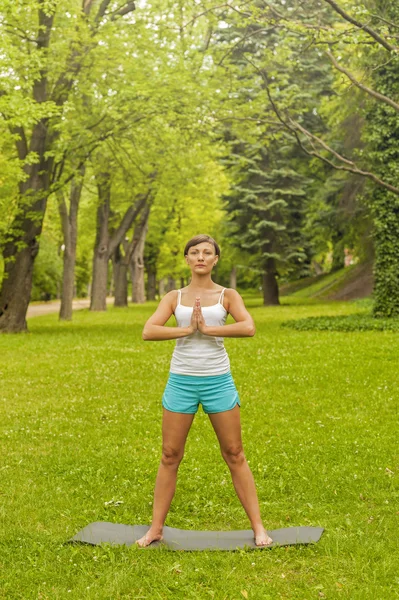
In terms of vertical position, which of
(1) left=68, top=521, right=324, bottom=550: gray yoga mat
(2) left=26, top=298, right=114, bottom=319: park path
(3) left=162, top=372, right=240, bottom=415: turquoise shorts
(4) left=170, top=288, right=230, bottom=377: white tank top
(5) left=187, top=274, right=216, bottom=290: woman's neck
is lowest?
(1) left=68, top=521, right=324, bottom=550: gray yoga mat

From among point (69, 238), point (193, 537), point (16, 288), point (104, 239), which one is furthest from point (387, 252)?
point (104, 239)

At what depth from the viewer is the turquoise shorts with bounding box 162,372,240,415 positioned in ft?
17.8

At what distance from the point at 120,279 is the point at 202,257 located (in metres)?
41.8

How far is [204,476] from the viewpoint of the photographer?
7875 millimetres

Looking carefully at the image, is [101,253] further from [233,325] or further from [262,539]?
[233,325]

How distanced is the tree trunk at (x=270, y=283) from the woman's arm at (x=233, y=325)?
3241cm

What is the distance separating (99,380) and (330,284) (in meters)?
35.8

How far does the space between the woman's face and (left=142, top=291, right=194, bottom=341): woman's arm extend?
30 centimetres

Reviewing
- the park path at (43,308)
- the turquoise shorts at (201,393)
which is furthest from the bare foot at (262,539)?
the park path at (43,308)

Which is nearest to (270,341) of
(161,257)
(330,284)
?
(330,284)

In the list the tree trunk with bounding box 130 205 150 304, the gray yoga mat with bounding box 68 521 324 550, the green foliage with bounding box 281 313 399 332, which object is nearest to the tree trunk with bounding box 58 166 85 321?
the green foliage with bounding box 281 313 399 332

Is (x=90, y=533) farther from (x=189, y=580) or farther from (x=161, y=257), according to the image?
(x=161, y=257)

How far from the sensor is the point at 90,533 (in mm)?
6039

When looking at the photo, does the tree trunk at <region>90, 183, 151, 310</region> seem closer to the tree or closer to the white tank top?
the tree
